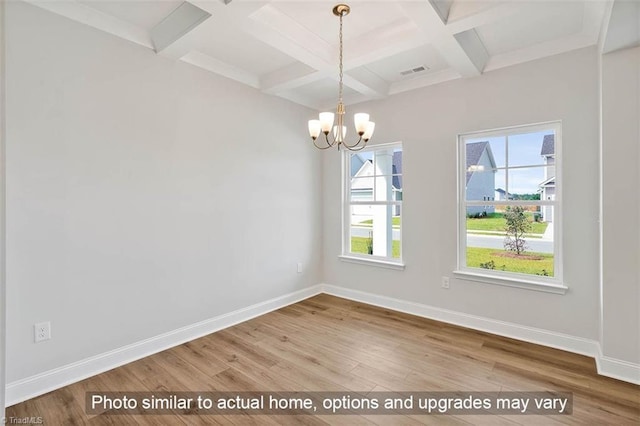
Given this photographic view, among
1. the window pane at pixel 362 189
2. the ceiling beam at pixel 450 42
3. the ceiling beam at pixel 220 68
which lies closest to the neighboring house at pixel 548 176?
the ceiling beam at pixel 450 42

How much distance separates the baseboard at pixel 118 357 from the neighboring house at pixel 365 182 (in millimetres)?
1837

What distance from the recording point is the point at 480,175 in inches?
134

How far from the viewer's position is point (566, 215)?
9.44 ft

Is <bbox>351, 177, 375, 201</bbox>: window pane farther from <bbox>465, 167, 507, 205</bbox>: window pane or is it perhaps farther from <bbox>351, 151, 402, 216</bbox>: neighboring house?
<bbox>465, 167, 507, 205</bbox>: window pane

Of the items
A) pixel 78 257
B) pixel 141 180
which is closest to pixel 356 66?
pixel 141 180

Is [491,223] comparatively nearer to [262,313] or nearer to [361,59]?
[361,59]

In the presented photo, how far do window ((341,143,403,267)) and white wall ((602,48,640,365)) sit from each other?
6.42 ft

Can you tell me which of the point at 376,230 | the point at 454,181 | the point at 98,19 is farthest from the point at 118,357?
the point at 454,181

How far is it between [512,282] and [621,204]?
114 cm

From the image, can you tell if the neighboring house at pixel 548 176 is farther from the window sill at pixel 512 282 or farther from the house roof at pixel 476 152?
the window sill at pixel 512 282

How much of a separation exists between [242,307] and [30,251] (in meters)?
1.99

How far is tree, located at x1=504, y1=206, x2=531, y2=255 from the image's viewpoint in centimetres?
321

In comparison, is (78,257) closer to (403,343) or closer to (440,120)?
(403,343)

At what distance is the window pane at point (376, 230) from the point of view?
13.4ft
